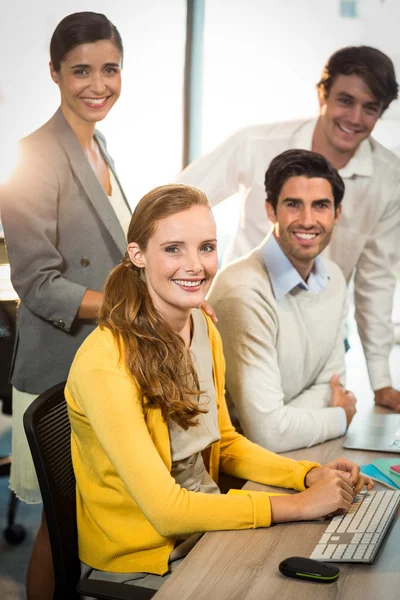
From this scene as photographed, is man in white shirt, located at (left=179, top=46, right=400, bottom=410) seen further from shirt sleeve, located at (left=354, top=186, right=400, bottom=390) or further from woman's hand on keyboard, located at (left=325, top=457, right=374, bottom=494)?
woman's hand on keyboard, located at (left=325, top=457, right=374, bottom=494)

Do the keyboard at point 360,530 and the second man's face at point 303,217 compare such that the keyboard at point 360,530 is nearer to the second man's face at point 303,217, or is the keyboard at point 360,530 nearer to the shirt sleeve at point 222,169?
the second man's face at point 303,217

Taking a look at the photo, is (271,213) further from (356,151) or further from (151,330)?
(151,330)

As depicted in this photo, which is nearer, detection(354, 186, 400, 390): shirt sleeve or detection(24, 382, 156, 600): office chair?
detection(24, 382, 156, 600): office chair

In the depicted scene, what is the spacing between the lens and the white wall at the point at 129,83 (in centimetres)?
221

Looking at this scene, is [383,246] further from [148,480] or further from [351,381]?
[148,480]

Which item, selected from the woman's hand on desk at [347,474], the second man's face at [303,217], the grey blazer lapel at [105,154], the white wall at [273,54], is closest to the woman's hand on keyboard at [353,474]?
the woman's hand on desk at [347,474]

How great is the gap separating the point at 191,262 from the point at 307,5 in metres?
1.51

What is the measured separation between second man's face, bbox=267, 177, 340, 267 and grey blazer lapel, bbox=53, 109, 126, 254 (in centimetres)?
50

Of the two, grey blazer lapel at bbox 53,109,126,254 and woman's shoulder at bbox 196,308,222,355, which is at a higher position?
grey blazer lapel at bbox 53,109,126,254

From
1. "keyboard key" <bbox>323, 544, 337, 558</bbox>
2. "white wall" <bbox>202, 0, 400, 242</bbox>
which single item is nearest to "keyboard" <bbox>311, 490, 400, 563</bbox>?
"keyboard key" <bbox>323, 544, 337, 558</bbox>

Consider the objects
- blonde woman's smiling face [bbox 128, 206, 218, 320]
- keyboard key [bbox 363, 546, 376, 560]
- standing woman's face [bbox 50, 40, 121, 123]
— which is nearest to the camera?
keyboard key [bbox 363, 546, 376, 560]

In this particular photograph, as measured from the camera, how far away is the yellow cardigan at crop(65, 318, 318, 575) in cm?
135

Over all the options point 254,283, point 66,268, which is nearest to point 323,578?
point 254,283

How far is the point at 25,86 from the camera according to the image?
7.29ft
